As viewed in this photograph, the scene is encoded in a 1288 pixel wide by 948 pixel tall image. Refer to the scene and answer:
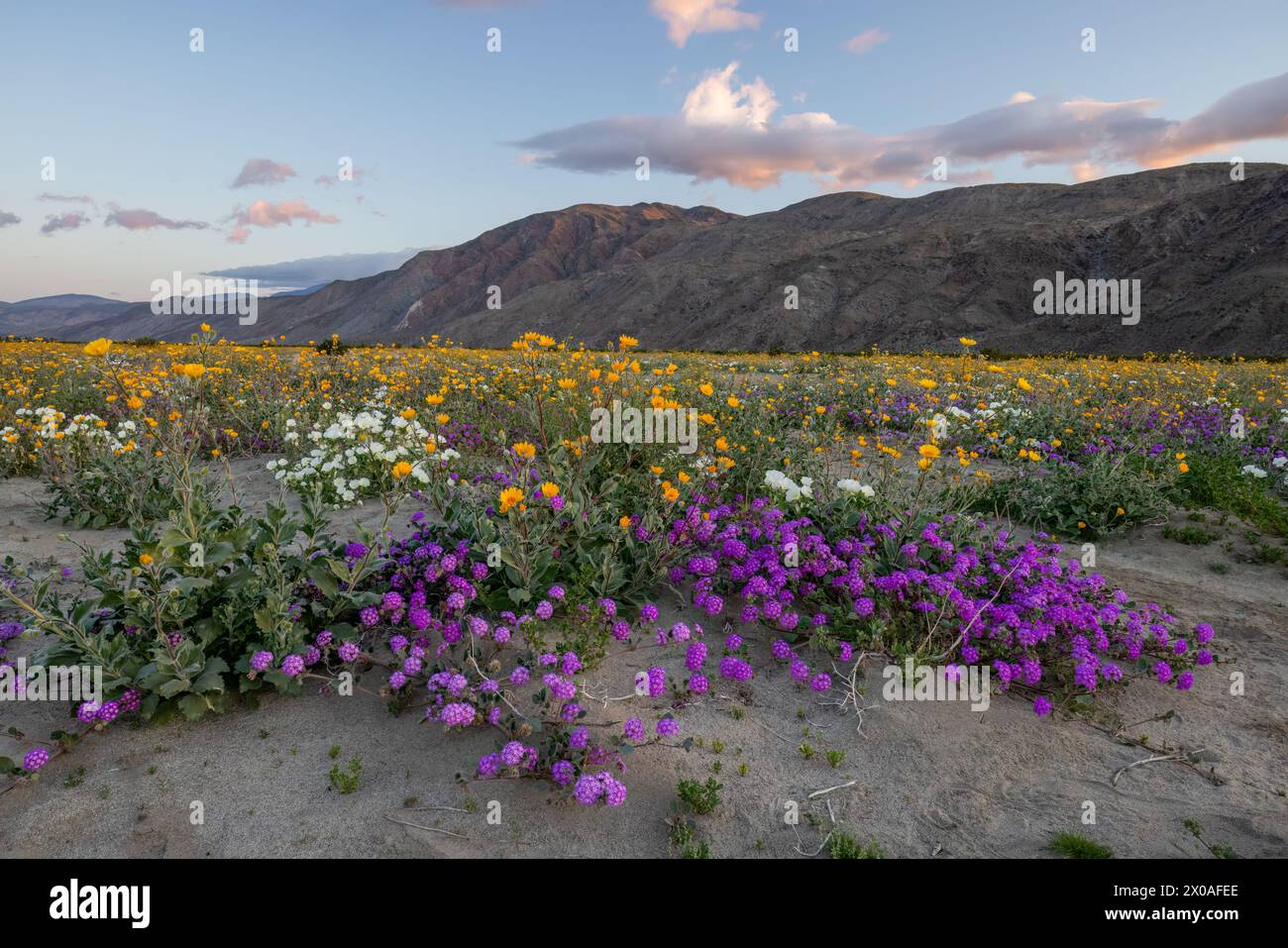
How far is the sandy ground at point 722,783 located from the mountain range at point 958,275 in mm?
8828

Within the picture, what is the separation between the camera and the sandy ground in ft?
8.48

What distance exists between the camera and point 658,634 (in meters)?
3.72

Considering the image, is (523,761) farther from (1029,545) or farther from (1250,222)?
(1250,222)

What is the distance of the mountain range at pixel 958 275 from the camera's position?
48.0m

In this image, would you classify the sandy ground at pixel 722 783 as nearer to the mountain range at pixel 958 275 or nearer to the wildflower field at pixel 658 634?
the wildflower field at pixel 658 634

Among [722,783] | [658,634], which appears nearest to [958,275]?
[658,634]

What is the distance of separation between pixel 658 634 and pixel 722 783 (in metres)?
0.98

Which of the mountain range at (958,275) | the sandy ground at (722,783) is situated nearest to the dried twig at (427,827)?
the sandy ground at (722,783)

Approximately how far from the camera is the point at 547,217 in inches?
6545

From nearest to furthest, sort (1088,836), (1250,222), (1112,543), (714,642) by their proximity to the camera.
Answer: (1088,836), (714,642), (1112,543), (1250,222)

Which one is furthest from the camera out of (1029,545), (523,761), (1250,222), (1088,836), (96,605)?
(1250,222)
